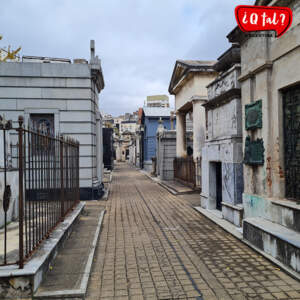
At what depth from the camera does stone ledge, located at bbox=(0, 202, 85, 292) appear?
3572 mm

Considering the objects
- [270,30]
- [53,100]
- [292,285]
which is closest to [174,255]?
[292,285]

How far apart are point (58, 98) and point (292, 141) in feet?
30.6

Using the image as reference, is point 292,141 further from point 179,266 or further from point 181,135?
point 181,135

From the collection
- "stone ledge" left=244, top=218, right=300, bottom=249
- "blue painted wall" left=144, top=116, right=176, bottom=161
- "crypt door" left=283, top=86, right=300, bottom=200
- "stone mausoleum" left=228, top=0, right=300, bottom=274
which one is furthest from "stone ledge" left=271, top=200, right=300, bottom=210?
"blue painted wall" left=144, top=116, right=176, bottom=161

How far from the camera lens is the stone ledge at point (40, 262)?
3.57m

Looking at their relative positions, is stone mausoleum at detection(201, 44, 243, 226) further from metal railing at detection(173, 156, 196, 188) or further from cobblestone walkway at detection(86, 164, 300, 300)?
metal railing at detection(173, 156, 196, 188)

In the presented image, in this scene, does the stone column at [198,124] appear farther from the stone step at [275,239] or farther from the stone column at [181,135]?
the stone step at [275,239]

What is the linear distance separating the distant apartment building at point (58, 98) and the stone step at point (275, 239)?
7663 millimetres

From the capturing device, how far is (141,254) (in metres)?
5.34

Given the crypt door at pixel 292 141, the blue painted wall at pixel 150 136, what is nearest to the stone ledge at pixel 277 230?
the crypt door at pixel 292 141

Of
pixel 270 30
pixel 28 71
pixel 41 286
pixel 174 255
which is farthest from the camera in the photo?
pixel 28 71

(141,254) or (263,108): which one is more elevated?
(263,108)

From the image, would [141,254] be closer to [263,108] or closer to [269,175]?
[269,175]

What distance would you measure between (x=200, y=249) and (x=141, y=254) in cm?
122
